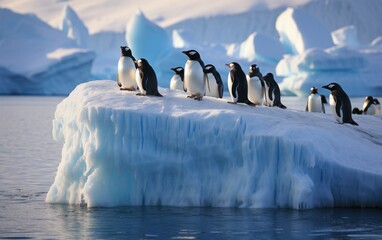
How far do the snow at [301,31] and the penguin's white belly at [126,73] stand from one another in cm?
4901

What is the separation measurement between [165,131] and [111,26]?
121m

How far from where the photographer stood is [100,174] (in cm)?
1085

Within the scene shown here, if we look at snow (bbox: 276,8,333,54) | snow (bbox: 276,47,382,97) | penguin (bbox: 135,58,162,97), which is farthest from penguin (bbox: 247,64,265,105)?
snow (bbox: 276,8,333,54)

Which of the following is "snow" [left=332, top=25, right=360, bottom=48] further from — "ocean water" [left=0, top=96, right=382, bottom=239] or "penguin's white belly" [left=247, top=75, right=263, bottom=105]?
"ocean water" [left=0, top=96, right=382, bottom=239]

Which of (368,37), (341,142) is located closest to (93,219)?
(341,142)

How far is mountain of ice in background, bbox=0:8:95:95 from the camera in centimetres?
5931

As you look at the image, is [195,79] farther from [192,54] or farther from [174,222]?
[174,222]

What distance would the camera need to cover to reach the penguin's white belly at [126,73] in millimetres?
12609

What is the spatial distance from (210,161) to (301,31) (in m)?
52.1

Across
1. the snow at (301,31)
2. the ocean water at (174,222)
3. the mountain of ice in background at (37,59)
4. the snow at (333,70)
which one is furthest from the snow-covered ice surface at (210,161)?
the snow at (301,31)

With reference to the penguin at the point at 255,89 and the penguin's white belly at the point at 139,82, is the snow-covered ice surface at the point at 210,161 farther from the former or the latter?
the penguin at the point at 255,89

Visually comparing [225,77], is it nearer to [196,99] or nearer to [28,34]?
[28,34]

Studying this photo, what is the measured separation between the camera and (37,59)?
2498 inches

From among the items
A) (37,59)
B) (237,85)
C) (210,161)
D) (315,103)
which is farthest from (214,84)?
(37,59)
